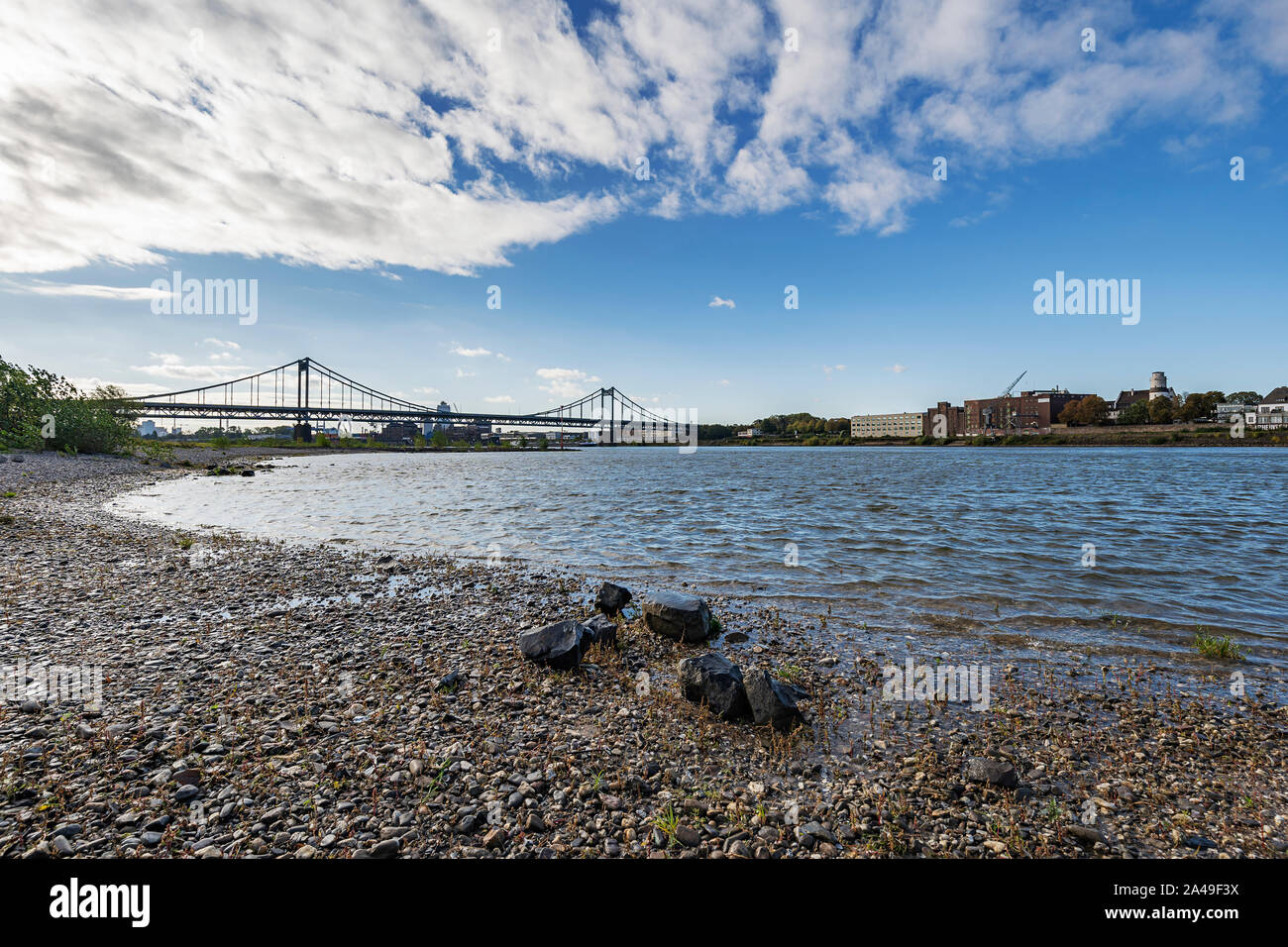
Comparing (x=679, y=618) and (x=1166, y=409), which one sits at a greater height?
(x=1166, y=409)

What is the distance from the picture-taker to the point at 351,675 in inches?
292

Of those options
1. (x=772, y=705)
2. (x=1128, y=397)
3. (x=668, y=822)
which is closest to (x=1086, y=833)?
(x=772, y=705)

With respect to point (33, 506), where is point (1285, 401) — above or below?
above

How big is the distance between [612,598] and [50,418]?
216ft

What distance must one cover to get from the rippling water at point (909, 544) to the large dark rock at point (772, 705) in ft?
15.8

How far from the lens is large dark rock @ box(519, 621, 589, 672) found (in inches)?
309

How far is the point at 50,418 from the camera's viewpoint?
1909 inches

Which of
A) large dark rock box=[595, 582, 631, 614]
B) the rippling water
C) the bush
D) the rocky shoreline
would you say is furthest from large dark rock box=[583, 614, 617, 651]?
the bush

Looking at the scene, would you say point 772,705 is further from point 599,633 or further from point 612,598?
point 612,598

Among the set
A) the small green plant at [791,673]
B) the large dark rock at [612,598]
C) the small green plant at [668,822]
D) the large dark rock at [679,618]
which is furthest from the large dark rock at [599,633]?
the small green plant at [668,822]

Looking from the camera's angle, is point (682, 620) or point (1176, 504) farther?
point (1176, 504)
